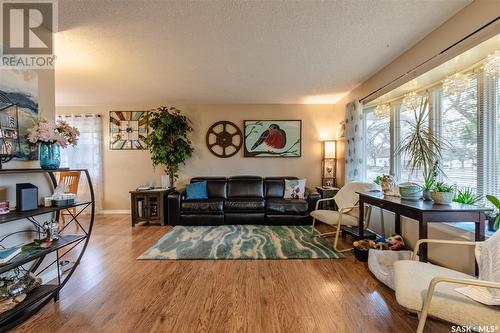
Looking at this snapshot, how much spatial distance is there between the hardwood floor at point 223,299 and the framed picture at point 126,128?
9.57 ft

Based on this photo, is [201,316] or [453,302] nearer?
[453,302]

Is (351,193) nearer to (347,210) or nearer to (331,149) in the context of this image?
(347,210)

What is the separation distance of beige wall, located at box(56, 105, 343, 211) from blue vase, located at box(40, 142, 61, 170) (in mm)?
3166

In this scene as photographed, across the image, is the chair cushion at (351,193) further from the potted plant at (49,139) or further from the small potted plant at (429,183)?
the potted plant at (49,139)

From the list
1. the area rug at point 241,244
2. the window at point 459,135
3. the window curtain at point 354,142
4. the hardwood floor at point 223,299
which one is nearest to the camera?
the hardwood floor at point 223,299

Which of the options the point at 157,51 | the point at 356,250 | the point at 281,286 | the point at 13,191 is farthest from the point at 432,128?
the point at 13,191

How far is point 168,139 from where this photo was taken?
461 cm

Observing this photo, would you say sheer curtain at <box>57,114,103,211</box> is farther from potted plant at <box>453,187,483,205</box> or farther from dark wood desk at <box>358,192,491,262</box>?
potted plant at <box>453,187,483,205</box>

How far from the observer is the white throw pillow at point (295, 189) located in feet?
14.6

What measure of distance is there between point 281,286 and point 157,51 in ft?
9.34

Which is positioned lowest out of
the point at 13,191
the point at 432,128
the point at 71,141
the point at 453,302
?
the point at 453,302

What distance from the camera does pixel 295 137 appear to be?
5.04 m

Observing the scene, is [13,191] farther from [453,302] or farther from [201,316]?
[453,302]

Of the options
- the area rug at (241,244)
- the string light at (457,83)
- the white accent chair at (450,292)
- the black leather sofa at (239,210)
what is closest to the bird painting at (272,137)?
the black leather sofa at (239,210)
